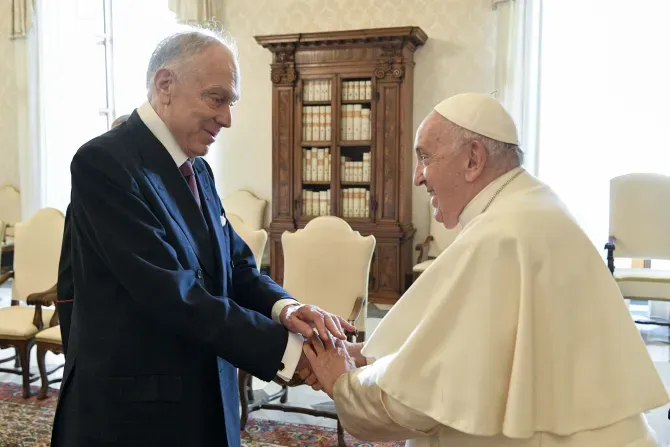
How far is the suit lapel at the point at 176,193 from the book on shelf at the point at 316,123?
16.5ft

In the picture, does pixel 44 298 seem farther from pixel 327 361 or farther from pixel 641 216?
pixel 641 216

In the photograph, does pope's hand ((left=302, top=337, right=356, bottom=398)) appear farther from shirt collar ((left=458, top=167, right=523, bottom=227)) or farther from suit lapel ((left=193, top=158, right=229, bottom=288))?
shirt collar ((left=458, top=167, right=523, bottom=227))

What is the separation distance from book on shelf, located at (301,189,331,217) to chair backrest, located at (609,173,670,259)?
8.90 ft

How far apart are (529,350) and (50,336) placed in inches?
128

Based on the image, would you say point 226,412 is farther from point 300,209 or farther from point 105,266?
point 300,209

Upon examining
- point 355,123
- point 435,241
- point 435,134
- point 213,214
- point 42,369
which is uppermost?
point 355,123

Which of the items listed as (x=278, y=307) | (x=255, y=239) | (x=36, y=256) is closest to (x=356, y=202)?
(x=255, y=239)

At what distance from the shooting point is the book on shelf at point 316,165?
6.69 meters

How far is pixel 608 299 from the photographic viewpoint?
5.03 feet

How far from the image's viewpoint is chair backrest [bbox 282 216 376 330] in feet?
12.6

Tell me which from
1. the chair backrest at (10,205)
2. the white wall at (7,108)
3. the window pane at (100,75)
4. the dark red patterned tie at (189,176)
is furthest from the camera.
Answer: the white wall at (7,108)

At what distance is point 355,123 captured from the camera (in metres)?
6.57

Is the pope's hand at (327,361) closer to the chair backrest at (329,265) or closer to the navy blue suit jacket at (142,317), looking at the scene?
Result: the navy blue suit jacket at (142,317)

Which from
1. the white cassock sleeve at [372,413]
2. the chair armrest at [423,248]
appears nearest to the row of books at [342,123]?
the chair armrest at [423,248]
